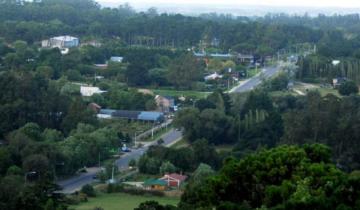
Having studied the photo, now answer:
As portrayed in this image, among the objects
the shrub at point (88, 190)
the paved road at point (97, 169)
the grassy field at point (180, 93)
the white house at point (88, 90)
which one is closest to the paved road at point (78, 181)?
the paved road at point (97, 169)

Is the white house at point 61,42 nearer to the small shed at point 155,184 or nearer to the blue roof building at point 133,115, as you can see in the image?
the blue roof building at point 133,115

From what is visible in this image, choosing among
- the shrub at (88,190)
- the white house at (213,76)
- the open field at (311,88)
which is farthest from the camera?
the white house at (213,76)

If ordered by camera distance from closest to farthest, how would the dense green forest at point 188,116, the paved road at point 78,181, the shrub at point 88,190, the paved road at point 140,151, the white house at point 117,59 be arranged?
1. the dense green forest at point 188,116
2. the shrub at point 88,190
3. the paved road at point 78,181
4. the paved road at point 140,151
5. the white house at point 117,59

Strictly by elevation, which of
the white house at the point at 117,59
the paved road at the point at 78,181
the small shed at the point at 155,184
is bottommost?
the paved road at the point at 78,181

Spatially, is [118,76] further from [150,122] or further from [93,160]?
[93,160]

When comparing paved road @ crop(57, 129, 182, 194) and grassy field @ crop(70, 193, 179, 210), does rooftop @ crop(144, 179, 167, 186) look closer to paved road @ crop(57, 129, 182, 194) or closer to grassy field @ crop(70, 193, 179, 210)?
grassy field @ crop(70, 193, 179, 210)

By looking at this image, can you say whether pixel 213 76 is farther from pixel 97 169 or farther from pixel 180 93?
pixel 97 169
